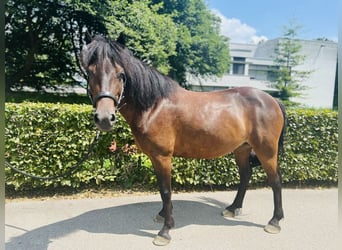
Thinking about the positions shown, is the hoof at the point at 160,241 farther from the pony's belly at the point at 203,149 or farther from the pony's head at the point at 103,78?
the pony's head at the point at 103,78

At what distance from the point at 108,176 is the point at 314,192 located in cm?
363

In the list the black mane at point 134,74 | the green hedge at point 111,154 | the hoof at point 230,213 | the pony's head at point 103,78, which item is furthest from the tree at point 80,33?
the hoof at point 230,213

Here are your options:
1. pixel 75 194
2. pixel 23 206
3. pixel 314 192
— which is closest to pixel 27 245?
pixel 23 206

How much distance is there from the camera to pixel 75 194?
4176 mm

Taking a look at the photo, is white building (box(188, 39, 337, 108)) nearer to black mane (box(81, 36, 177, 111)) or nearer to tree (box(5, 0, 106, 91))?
tree (box(5, 0, 106, 91))

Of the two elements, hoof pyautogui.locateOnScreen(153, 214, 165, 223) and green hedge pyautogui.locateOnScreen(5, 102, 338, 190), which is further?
green hedge pyautogui.locateOnScreen(5, 102, 338, 190)

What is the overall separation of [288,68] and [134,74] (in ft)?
84.3

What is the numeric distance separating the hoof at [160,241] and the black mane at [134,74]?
139 cm

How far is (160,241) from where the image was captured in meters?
2.78

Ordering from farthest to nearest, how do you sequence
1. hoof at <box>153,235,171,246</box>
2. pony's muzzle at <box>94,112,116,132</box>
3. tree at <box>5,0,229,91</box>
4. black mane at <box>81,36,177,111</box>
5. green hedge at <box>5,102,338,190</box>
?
1. tree at <box>5,0,229,91</box>
2. green hedge at <box>5,102,338,190</box>
3. hoof at <box>153,235,171,246</box>
4. black mane at <box>81,36,177,111</box>
5. pony's muzzle at <box>94,112,116,132</box>

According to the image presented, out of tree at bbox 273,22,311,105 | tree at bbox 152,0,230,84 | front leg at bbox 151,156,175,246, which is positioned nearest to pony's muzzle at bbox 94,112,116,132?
front leg at bbox 151,156,175,246

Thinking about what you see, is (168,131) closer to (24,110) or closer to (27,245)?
(27,245)

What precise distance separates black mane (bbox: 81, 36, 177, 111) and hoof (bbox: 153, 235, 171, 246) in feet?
4.55

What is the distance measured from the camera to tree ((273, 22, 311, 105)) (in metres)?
23.7
